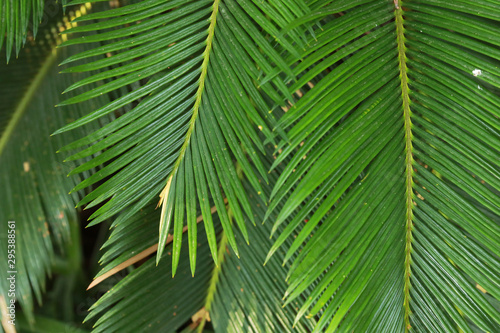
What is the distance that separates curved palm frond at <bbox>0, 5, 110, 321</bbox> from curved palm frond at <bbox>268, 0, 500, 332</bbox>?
537mm

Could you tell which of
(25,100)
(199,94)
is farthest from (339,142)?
(25,100)

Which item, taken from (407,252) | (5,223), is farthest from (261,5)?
(5,223)

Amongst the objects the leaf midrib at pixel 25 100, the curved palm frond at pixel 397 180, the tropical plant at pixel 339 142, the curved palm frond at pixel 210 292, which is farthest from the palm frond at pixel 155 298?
the leaf midrib at pixel 25 100

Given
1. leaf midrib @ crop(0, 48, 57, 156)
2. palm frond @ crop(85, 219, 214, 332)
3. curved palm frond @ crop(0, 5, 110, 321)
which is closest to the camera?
palm frond @ crop(85, 219, 214, 332)

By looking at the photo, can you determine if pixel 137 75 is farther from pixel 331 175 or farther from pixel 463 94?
pixel 463 94

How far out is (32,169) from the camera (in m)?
0.99

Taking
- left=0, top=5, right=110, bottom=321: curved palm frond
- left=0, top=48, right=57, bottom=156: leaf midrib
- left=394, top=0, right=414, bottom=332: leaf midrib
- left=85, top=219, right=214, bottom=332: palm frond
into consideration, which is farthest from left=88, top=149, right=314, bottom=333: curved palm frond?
left=0, top=48, right=57, bottom=156: leaf midrib

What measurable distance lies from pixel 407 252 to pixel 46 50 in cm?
98

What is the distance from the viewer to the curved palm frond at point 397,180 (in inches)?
23.6

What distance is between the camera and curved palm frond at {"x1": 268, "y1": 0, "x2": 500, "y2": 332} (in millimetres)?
600

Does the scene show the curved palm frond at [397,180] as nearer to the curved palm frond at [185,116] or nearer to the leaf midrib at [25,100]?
the curved palm frond at [185,116]

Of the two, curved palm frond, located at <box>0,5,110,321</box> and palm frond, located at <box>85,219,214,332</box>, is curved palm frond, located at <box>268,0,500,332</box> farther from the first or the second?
curved palm frond, located at <box>0,5,110,321</box>

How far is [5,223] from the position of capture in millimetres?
946

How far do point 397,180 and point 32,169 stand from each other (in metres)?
0.78
